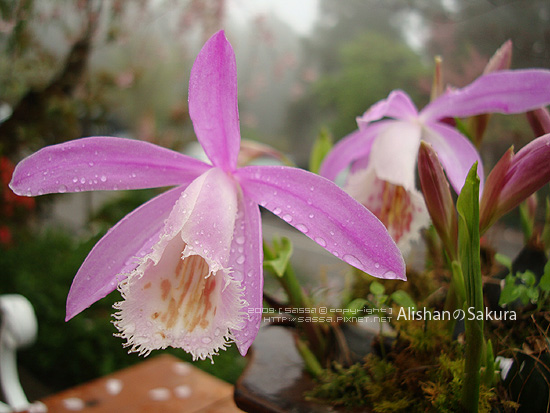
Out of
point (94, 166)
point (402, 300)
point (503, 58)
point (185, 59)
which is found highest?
point (185, 59)

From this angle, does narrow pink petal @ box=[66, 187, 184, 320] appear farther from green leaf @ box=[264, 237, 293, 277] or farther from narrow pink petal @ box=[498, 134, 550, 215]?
narrow pink petal @ box=[498, 134, 550, 215]

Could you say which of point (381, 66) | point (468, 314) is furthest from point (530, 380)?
point (381, 66)

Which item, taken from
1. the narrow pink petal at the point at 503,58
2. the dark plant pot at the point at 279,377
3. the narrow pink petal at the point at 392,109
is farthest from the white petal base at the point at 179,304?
the narrow pink petal at the point at 503,58

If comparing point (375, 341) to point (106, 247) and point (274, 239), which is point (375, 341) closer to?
point (274, 239)

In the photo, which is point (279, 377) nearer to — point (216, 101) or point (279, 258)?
point (279, 258)

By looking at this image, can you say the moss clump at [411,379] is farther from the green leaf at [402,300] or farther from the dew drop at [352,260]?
the dew drop at [352,260]

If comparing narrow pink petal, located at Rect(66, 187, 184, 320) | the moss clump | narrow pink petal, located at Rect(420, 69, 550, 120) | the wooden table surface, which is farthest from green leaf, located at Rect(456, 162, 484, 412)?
the wooden table surface

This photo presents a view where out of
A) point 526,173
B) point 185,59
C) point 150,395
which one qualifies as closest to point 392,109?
point 526,173
